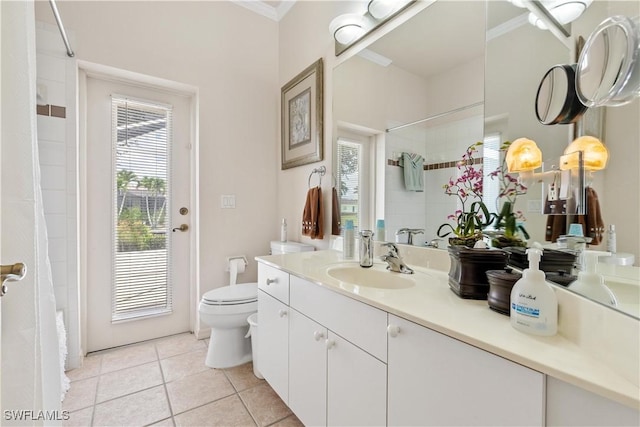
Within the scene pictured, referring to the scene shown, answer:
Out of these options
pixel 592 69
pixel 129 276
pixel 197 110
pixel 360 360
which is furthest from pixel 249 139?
pixel 592 69

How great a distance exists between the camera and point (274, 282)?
140cm

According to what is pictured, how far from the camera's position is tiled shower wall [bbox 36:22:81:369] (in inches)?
67.5

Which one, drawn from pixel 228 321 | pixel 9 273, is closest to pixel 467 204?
pixel 9 273

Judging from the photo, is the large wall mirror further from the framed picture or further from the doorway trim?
the doorway trim

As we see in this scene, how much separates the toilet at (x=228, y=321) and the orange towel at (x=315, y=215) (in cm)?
58

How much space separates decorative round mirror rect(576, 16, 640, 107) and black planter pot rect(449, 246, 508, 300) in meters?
0.45

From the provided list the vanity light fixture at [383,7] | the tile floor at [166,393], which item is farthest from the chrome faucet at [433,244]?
the vanity light fixture at [383,7]

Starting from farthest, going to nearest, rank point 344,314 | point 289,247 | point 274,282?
point 289,247
point 274,282
point 344,314

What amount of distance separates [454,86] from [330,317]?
1101mm

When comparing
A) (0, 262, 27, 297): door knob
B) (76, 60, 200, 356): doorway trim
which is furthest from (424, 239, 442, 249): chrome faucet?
(76, 60, 200, 356): doorway trim

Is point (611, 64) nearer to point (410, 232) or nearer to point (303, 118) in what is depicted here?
point (410, 232)

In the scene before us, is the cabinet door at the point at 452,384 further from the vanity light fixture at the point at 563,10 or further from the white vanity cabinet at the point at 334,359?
the vanity light fixture at the point at 563,10

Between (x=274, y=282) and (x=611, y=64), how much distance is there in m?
1.34

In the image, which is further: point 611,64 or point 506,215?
point 506,215
